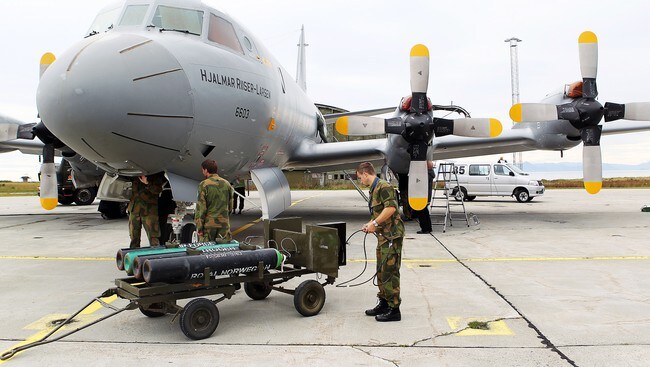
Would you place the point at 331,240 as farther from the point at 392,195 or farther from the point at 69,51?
the point at 69,51

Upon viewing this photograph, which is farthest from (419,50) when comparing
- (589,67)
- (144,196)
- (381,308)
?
(381,308)

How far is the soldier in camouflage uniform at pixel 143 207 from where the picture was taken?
775cm

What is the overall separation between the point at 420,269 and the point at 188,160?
13.1 feet

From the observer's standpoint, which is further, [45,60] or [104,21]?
[45,60]

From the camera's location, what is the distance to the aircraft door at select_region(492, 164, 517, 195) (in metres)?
Answer: 25.1

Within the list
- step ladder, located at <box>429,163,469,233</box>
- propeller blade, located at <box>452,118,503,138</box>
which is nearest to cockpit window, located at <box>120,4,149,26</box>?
propeller blade, located at <box>452,118,503,138</box>

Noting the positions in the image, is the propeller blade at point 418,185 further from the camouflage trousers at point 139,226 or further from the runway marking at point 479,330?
the runway marking at point 479,330

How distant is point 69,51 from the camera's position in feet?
20.1

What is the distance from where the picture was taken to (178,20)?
7523 mm

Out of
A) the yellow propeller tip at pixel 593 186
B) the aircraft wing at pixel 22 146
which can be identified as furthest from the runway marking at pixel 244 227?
the yellow propeller tip at pixel 593 186

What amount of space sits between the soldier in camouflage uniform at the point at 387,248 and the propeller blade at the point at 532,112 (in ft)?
26.2

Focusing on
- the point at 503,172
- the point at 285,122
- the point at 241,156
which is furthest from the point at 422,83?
the point at 503,172

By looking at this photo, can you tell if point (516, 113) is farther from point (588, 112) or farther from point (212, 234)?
point (212, 234)

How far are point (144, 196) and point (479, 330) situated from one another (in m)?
5.56
